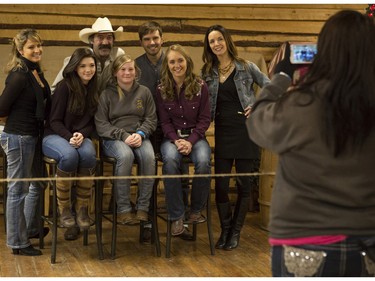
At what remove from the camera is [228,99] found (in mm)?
5832

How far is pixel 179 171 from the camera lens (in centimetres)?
568

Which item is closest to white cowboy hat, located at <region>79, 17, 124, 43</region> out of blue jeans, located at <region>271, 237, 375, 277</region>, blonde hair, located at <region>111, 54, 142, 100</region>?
blonde hair, located at <region>111, 54, 142, 100</region>

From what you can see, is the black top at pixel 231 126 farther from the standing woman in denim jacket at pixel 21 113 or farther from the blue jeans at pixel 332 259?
the blue jeans at pixel 332 259

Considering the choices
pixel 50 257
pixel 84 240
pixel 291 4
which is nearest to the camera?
pixel 50 257

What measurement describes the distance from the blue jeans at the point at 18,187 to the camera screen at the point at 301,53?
3.00 m

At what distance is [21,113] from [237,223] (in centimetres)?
190

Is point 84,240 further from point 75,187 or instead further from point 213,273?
point 213,273

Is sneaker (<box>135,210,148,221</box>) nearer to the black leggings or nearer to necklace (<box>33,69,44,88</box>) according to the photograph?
the black leggings

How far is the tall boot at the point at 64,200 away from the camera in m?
5.43

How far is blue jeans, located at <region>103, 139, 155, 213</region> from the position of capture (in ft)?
18.0

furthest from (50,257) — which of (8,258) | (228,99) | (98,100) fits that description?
(228,99)

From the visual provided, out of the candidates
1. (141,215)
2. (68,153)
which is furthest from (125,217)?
(68,153)

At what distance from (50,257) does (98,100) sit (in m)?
1.23

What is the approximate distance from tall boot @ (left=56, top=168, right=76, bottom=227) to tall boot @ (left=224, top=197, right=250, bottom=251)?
1.27 m
